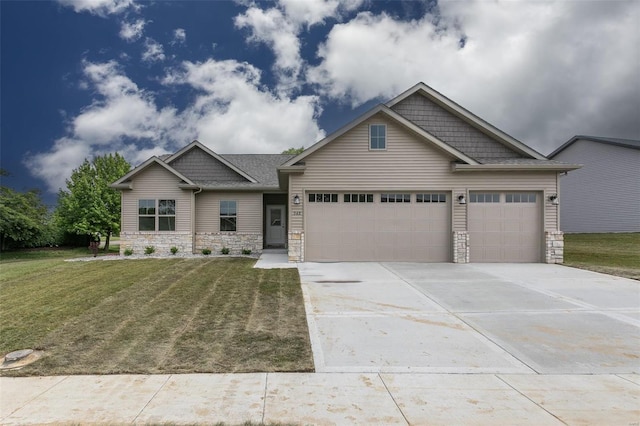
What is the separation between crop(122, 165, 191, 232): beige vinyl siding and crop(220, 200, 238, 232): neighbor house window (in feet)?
4.95

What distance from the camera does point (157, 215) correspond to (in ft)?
50.4

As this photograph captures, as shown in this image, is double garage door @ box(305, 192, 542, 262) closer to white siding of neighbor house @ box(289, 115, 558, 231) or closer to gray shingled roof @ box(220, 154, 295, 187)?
white siding of neighbor house @ box(289, 115, 558, 231)

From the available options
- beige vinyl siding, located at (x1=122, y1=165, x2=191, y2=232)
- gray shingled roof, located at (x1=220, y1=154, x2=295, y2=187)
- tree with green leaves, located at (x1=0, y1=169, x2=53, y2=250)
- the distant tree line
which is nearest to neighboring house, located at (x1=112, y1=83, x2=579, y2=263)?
gray shingled roof, located at (x1=220, y1=154, x2=295, y2=187)

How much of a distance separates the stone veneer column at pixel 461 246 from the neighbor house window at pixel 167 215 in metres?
12.0

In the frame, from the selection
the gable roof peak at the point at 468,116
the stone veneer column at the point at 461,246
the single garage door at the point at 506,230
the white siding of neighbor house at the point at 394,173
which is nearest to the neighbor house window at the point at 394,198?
the white siding of neighbor house at the point at 394,173

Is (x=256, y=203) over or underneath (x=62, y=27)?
underneath

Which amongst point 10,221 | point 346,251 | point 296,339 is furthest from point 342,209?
point 10,221

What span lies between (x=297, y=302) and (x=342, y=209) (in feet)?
19.7

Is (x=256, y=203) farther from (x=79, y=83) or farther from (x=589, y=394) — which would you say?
(x=589, y=394)

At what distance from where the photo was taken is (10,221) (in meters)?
18.8

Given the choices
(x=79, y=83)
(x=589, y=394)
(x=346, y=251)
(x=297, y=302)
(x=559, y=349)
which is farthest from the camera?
(x=79, y=83)

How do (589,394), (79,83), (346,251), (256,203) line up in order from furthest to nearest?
1. (79,83)
2. (256,203)
3. (346,251)
4. (589,394)

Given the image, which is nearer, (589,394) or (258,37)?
(589,394)

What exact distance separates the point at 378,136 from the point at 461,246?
5.02 meters
